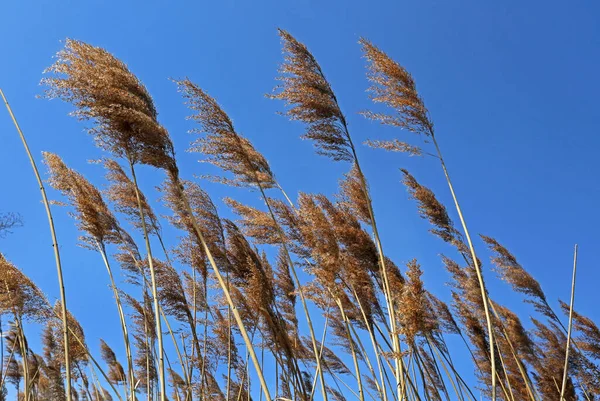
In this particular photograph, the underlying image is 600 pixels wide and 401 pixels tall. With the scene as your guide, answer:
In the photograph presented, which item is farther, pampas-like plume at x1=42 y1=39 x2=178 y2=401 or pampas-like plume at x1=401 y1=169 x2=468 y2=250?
pampas-like plume at x1=401 y1=169 x2=468 y2=250

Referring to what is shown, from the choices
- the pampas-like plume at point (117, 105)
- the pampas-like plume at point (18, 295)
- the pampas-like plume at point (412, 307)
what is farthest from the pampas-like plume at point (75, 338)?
the pampas-like plume at point (412, 307)

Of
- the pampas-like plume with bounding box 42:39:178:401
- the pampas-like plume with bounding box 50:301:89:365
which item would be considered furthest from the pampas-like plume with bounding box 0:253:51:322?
the pampas-like plume with bounding box 42:39:178:401

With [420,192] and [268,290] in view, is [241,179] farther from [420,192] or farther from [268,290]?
[420,192]

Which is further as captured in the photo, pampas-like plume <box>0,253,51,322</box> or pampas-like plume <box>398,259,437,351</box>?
pampas-like plume <box>0,253,51,322</box>

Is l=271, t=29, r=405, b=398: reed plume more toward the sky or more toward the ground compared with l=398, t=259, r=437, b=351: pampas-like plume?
more toward the sky

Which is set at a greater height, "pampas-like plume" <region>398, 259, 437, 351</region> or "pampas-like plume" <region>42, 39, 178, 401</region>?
"pampas-like plume" <region>42, 39, 178, 401</region>

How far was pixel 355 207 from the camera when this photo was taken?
477 centimetres

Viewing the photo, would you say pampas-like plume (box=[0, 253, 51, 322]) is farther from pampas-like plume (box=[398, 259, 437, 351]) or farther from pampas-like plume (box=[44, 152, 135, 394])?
pampas-like plume (box=[398, 259, 437, 351])

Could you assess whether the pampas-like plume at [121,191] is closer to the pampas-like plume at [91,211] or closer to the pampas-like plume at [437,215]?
the pampas-like plume at [91,211]

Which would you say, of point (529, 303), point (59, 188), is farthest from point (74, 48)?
point (529, 303)

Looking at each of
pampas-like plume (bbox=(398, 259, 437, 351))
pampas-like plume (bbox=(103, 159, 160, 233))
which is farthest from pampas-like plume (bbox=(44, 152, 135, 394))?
pampas-like plume (bbox=(398, 259, 437, 351))

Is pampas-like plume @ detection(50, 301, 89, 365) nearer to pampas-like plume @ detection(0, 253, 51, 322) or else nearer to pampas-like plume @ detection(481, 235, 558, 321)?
pampas-like plume @ detection(0, 253, 51, 322)

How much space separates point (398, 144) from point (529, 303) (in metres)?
3.61

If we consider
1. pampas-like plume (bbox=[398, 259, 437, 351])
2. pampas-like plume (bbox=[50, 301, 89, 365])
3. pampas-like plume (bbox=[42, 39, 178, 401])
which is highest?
pampas-like plume (bbox=[42, 39, 178, 401])
